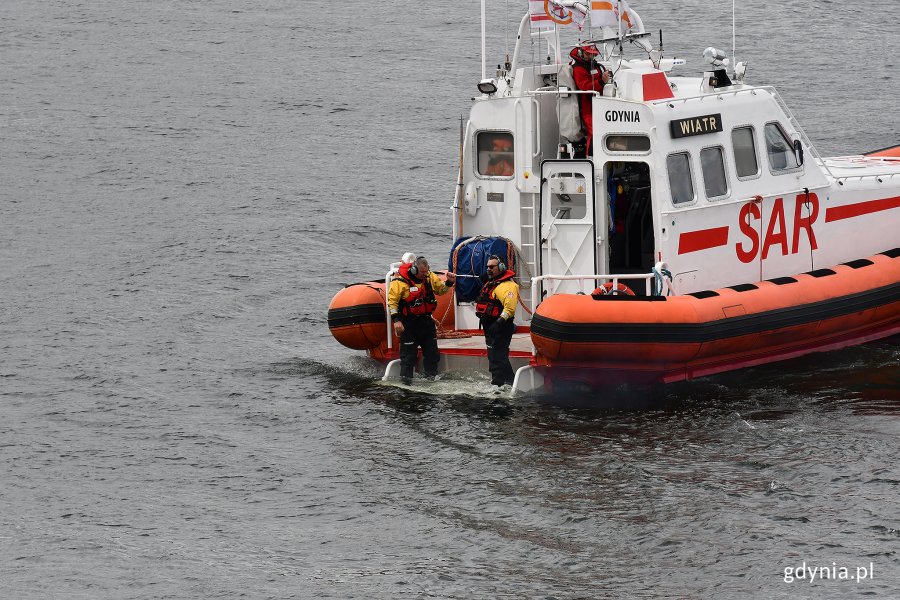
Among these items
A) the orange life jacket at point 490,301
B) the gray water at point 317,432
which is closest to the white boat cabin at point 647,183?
the orange life jacket at point 490,301

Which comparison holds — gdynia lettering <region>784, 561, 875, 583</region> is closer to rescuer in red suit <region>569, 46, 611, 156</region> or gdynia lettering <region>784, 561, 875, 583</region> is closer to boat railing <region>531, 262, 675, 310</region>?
boat railing <region>531, 262, 675, 310</region>

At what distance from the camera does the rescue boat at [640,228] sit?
11898 mm

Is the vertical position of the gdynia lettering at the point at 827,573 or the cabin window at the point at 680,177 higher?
the cabin window at the point at 680,177

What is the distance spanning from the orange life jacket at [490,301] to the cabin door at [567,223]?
21.2 inches

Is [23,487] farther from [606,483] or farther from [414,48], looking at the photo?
[414,48]

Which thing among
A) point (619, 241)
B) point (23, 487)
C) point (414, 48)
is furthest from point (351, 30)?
point (23, 487)

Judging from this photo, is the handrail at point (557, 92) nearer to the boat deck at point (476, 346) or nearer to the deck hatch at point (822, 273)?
the boat deck at point (476, 346)

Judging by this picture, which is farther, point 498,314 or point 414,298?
point 414,298

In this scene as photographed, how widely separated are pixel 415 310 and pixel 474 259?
2.45 feet

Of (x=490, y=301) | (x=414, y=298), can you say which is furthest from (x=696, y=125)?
(x=414, y=298)

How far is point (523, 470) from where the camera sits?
36.0 feet

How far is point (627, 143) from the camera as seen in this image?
12.2 meters

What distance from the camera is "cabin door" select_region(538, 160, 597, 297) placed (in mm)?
12188

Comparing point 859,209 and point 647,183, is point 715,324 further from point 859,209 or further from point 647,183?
point 859,209
